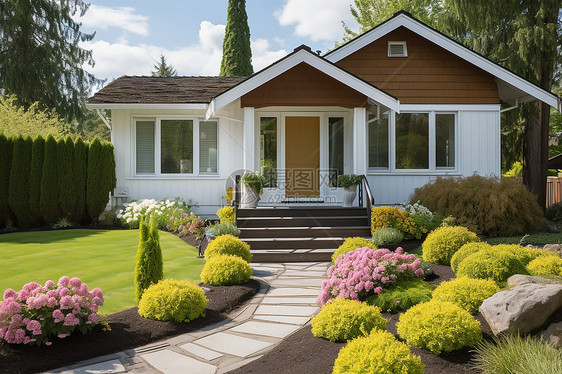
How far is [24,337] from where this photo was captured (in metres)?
3.96

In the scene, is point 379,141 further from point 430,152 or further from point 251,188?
point 251,188

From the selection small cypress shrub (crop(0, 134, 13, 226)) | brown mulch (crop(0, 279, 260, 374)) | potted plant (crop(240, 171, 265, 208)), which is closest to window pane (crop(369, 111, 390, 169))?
potted plant (crop(240, 171, 265, 208))

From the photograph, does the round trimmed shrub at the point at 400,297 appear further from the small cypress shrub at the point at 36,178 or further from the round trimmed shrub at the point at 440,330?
the small cypress shrub at the point at 36,178

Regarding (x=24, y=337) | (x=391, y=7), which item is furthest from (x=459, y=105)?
(x=391, y=7)

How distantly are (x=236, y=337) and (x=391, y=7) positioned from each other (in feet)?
96.1

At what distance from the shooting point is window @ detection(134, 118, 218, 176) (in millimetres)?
12977

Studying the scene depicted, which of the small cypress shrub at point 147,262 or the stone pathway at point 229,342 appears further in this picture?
the small cypress shrub at point 147,262

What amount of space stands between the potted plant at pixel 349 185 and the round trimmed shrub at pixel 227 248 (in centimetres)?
392

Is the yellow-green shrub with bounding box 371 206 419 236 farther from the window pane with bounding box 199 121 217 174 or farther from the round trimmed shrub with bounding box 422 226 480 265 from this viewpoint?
the window pane with bounding box 199 121 217 174

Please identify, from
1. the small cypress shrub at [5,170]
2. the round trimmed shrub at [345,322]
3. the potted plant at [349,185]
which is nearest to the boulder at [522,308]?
the round trimmed shrub at [345,322]

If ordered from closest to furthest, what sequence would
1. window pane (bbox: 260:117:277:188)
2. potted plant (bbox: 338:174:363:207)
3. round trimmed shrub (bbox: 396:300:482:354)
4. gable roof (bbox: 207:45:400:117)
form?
1. round trimmed shrub (bbox: 396:300:482:354)
2. gable roof (bbox: 207:45:400:117)
3. potted plant (bbox: 338:174:363:207)
4. window pane (bbox: 260:117:277:188)

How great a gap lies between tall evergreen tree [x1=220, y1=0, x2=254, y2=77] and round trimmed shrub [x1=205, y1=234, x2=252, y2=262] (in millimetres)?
21937

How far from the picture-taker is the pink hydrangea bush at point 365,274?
5.05m

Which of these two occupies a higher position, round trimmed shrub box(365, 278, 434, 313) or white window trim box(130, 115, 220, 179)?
white window trim box(130, 115, 220, 179)
